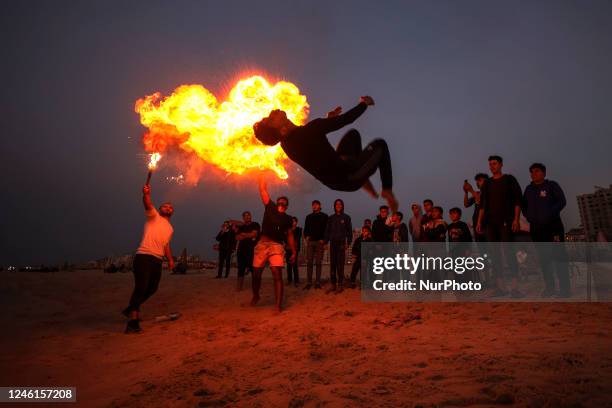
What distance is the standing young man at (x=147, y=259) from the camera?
6414mm

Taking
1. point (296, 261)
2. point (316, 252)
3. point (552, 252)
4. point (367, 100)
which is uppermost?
point (367, 100)

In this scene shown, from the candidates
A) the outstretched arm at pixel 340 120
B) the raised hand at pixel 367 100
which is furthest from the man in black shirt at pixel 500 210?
the outstretched arm at pixel 340 120

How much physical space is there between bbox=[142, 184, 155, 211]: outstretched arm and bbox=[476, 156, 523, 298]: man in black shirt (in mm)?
6626

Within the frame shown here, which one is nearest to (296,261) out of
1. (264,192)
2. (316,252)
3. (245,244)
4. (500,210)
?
(316,252)

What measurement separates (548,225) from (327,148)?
486 cm

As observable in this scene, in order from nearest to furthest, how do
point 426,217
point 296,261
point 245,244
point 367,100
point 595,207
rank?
point 367,100
point 426,217
point 245,244
point 296,261
point 595,207

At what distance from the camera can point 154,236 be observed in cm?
654

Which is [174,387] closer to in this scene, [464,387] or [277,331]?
[277,331]

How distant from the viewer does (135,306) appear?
645cm

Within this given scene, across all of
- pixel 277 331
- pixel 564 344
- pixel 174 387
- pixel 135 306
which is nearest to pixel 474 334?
pixel 564 344

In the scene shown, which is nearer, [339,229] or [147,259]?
[147,259]

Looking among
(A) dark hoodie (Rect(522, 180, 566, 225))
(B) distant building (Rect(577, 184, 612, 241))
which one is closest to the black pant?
(A) dark hoodie (Rect(522, 180, 566, 225))

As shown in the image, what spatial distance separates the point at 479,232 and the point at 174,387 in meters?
6.64

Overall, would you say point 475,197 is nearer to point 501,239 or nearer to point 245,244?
point 501,239
